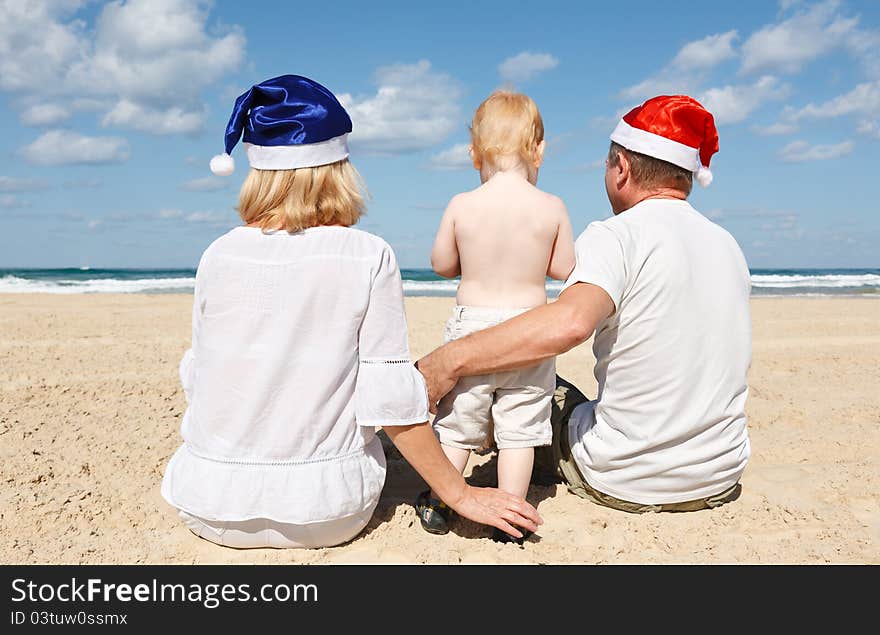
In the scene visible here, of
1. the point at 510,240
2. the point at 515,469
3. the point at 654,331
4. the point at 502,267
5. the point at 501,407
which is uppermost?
the point at 510,240

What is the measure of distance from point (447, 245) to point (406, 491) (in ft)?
4.03

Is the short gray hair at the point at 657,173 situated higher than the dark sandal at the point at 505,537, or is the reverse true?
the short gray hair at the point at 657,173

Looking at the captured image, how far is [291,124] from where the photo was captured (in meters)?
2.47

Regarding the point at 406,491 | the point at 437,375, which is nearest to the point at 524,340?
the point at 437,375

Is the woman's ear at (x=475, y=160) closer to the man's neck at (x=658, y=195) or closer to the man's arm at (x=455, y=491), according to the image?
the man's neck at (x=658, y=195)

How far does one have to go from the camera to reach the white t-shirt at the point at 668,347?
266 cm

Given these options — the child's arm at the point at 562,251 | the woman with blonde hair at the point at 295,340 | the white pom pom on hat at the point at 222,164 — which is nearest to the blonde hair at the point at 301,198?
the woman with blonde hair at the point at 295,340

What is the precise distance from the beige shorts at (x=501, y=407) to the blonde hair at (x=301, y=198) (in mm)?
881

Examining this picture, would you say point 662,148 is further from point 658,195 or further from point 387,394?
point 387,394

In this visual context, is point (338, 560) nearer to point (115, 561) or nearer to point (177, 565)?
point (177, 565)

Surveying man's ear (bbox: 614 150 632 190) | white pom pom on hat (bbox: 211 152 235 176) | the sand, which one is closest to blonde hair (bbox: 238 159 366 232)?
white pom pom on hat (bbox: 211 152 235 176)

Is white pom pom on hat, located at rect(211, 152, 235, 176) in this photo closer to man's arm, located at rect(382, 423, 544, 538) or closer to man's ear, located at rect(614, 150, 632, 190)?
man's arm, located at rect(382, 423, 544, 538)

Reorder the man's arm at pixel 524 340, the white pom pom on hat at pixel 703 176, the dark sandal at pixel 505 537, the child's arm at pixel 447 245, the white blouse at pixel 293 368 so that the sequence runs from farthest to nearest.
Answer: the child's arm at pixel 447 245 → the white pom pom on hat at pixel 703 176 → the dark sandal at pixel 505 537 → the man's arm at pixel 524 340 → the white blouse at pixel 293 368

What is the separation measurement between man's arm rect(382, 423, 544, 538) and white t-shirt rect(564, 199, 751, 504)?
0.47 m
